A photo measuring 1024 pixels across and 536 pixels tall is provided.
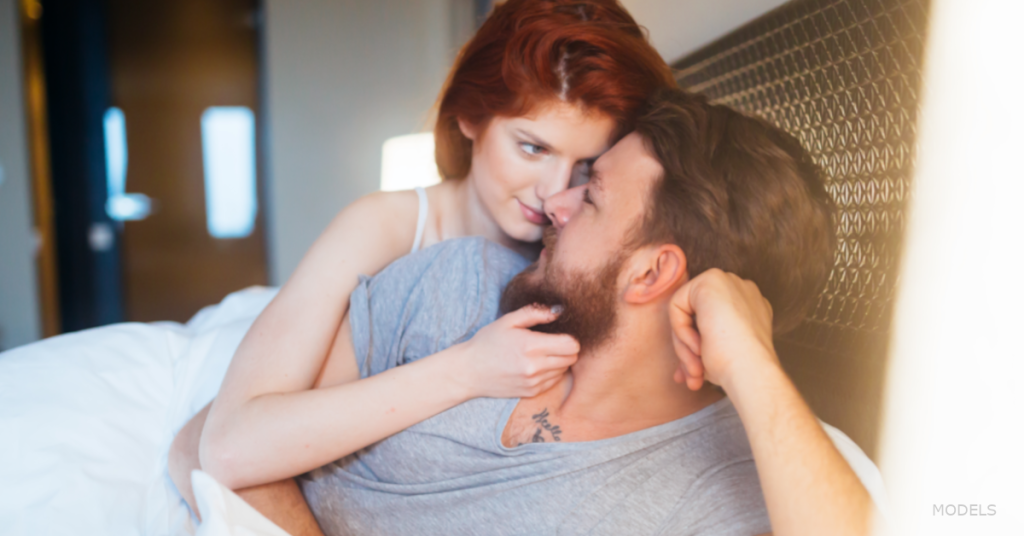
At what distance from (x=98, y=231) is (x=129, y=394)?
10.7 ft

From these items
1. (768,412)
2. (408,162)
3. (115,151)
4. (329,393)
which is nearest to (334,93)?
(115,151)

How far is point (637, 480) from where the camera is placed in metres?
0.87

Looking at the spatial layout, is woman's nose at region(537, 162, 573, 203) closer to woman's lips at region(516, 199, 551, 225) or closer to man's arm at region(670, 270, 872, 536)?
woman's lips at region(516, 199, 551, 225)

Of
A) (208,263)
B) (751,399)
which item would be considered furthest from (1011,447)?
(208,263)

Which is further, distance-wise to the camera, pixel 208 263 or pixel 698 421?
pixel 208 263

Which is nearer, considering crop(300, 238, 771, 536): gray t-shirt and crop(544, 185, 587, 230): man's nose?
crop(300, 238, 771, 536): gray t-shirt

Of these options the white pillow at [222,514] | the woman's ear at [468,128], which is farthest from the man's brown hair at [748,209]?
the white pillow at [222,514]

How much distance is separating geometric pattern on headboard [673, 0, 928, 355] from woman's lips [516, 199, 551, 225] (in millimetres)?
471

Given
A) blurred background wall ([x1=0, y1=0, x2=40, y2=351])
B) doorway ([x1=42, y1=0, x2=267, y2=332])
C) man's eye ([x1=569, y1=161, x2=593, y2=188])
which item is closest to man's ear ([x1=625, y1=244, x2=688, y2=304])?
man's eye ([x1=569, y1=161, x2=593, y2=188])

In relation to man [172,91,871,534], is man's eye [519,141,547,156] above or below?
above

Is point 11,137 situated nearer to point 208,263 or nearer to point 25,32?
point 25,32

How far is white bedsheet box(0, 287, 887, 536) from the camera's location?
104 cm

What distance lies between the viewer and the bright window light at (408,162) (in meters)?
2.51

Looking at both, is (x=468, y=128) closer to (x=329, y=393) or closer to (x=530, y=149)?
(x=530, y=149)
